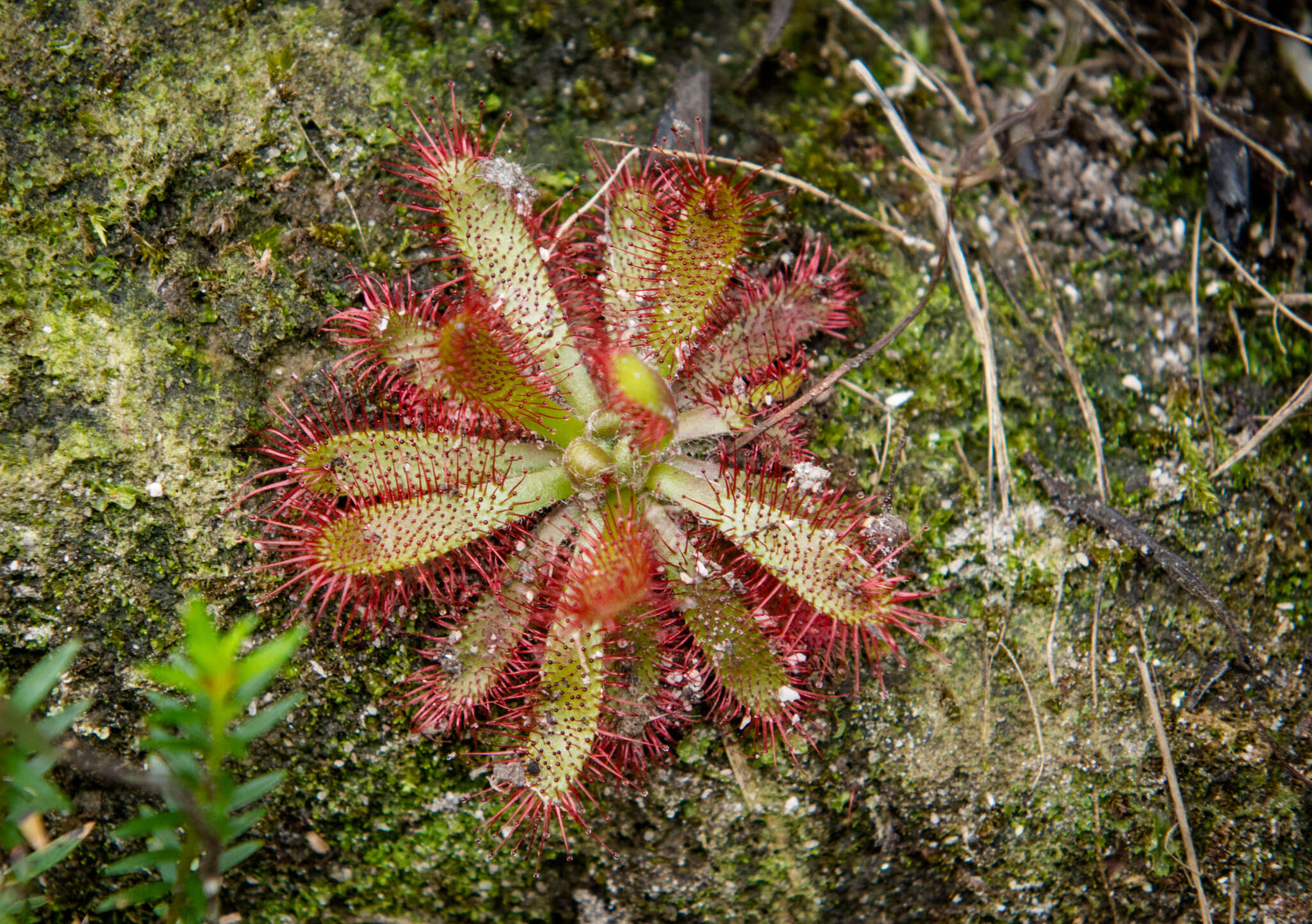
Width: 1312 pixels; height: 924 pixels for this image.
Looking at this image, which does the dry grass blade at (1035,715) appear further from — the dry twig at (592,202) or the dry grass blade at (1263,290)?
the dry twig at (592,202)

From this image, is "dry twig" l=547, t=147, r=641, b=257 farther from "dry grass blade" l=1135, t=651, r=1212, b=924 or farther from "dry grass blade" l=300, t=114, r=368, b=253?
"dry grass blade" l=1135, t=651, r=1212, b=924

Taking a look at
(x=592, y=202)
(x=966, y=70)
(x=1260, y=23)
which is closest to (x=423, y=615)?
(x=592, y=202)

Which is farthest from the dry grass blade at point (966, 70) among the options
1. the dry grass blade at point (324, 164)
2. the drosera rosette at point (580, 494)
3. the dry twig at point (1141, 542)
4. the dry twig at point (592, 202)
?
the dry grass blade at point (324, 164)

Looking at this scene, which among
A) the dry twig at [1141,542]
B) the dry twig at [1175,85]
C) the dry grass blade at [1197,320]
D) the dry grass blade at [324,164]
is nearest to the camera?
the dry grass blade at [324,164]

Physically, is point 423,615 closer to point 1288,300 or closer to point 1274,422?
point 1274,422

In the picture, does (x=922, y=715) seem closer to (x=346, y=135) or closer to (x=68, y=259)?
(x=346, y=135)

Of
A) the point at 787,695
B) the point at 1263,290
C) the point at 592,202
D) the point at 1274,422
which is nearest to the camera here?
the point at 787,695
